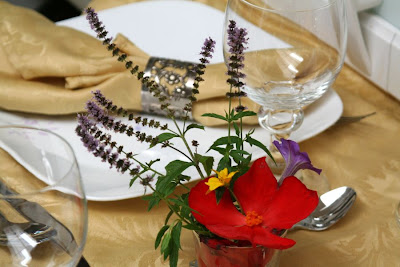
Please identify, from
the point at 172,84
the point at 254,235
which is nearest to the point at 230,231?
the point at 254,235

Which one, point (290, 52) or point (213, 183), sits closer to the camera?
point (213, 183)

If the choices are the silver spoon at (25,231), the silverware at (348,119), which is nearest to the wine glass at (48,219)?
the silver spoon at (25,231)

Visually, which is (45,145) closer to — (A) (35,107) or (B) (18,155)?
(B) (18,155)

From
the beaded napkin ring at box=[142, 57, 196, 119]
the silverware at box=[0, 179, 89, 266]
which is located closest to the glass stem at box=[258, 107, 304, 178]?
the beaded napkin ring at box=[142, 57, 196, 119]

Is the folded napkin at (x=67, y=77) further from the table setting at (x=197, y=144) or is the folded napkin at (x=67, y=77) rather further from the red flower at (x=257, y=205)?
the red flower at (x=257, y=205)

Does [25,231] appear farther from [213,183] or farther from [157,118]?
[157,118]

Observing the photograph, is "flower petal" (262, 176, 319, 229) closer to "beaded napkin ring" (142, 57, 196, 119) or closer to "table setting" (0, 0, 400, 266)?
"table setting" (0, 0, 400, 266)

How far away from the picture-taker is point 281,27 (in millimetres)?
522

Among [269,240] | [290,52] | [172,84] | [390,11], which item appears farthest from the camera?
[390,11]

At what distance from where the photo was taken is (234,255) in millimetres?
426

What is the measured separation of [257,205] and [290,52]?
0.17 meters

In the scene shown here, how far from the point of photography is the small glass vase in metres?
0.42

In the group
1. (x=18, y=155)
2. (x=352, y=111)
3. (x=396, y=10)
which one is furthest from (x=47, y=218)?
(x=396, y=10)

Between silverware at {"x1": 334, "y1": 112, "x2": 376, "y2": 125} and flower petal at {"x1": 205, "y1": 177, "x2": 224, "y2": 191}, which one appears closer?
flower petal at {"x1": 205, "y1": 177, "x2": 224, "y2": 191}
